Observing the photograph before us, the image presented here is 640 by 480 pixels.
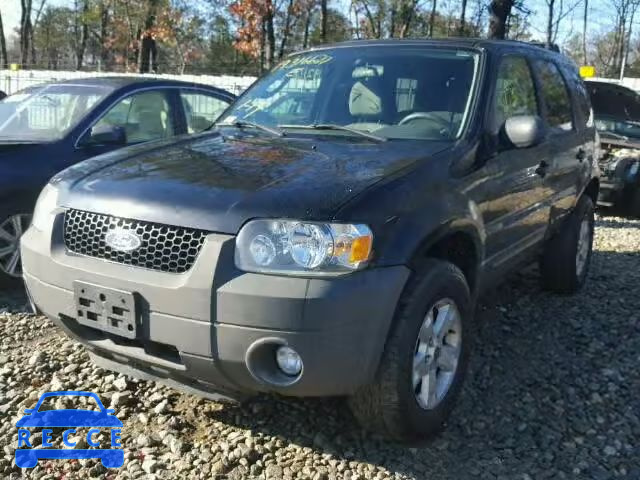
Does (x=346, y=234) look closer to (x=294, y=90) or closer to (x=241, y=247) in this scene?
(x=241, y=247)

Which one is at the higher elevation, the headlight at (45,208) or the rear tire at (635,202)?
the headlight at (45,208)

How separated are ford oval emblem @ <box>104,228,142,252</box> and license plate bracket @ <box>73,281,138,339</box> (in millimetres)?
176

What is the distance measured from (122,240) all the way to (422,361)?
4.62 ft

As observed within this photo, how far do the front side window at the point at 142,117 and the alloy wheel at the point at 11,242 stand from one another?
107cm

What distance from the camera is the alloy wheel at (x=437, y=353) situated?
304cm

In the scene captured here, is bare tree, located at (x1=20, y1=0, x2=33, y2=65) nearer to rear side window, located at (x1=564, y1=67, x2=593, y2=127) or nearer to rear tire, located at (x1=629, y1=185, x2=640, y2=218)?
rear tire, located at (x1=629, y1=185, x2=640, y2=218)

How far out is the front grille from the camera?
2.69 m

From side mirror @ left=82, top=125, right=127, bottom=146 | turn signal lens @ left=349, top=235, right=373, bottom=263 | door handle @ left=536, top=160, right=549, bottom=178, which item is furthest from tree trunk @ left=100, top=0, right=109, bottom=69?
turn signal lens @ left=349, top=235, right=373, bottom=263

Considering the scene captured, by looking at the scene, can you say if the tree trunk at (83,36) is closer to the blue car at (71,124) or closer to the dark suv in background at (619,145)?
the dark suv in background at (619,145)

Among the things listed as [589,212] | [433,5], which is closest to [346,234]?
[589,212]

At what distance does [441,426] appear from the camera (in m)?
3.26

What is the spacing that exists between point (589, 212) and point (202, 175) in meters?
3.80

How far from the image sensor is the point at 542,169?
14.2 ft

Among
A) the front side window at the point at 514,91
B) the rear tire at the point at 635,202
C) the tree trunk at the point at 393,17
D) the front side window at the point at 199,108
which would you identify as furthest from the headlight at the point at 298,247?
the tree trunk at the point at 393,17
